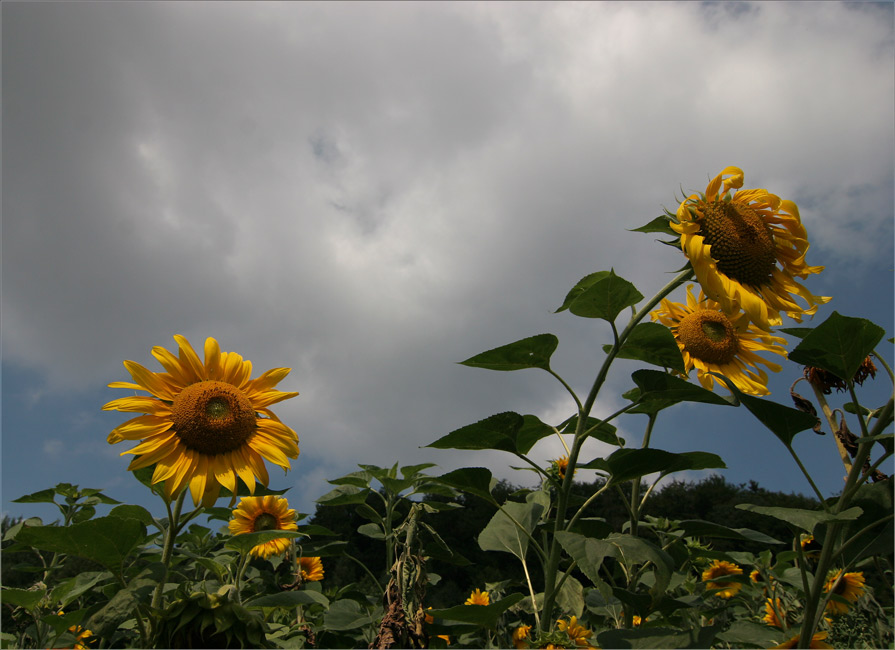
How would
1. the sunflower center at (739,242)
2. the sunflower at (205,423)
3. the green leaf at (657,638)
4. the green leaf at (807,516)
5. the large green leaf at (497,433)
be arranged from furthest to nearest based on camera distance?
the sunflower at (205,423)
the sunflower center at (739,242)
the large green leaf at (497,433)
the green leaf at (807,516)
the green leaf at (657,638)

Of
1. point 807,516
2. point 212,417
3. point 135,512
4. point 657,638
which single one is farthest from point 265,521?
point 807,516

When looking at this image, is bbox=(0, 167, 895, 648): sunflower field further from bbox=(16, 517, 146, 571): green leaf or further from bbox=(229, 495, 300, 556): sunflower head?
bbox=(229, 495, 300, 556): sunflower head

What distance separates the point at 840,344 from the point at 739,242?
47 centimetres

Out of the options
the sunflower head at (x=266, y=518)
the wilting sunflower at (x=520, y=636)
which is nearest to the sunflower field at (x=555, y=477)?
the wilting sunflower at (x=520, y=636)

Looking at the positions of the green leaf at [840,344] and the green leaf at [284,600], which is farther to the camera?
the green leaf at [840,344]

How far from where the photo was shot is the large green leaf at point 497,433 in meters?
1.99

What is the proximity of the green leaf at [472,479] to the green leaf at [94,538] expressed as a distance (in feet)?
3.14

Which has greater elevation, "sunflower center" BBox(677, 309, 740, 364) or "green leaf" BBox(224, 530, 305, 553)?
"sunflower center" BBox(677, 309, 740, 364)

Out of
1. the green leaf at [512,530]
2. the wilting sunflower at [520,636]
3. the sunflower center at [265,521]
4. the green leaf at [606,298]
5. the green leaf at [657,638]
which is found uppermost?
the green leaf at [606,298]

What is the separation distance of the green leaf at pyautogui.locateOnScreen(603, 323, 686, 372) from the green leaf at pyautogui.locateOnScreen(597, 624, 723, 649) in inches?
29.6

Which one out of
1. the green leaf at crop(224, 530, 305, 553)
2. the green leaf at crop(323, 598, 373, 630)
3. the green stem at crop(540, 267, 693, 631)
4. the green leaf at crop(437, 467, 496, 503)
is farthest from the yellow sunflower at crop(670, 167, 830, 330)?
the green leaf at crop(323, 598, 373, 630)

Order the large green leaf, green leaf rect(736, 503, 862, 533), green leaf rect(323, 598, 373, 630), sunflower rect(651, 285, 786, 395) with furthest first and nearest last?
sunflower rect(651, 285, 786, 395) → green leaf rect(323, 598, 373, 630) → the large green leaf → green leaf rect(736, 503, 862, 533)

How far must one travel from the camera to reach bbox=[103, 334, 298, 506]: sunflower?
87.5 inches

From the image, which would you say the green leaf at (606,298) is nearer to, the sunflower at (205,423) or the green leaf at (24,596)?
the sunflower at (205,423)
